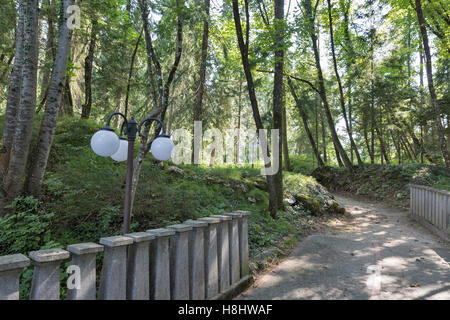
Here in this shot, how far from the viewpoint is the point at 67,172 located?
5730mm

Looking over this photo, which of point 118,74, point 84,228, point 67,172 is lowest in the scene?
point 84,228

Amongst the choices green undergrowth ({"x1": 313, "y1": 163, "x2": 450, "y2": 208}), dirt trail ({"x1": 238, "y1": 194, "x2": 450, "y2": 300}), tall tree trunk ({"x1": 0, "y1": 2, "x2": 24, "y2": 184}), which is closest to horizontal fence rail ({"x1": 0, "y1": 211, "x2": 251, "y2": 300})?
dirt trail ({"x1": 238, "y1": 194, "x2": 450, "y2": 300})

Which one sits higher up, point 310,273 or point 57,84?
point 57,84

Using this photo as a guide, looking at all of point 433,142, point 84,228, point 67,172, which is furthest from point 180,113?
point 433,142

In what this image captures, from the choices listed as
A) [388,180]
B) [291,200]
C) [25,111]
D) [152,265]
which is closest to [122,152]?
[152,265]

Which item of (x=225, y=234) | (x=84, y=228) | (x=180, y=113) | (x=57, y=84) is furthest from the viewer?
(x=180, y=113)

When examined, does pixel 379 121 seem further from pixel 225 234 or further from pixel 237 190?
→ pixel 225 234

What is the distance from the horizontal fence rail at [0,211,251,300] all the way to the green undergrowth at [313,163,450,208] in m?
10.8

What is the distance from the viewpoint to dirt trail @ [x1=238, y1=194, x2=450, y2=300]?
149 inches

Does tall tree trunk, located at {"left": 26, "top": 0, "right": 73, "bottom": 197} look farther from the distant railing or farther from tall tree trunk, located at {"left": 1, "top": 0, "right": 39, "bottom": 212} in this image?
the distant railing

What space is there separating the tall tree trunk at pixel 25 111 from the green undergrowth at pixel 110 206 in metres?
0.33

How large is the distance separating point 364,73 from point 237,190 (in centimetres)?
1222

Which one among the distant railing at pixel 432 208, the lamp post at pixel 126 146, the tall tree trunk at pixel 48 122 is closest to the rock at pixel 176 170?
the tall tree trunk at pixel 48 122

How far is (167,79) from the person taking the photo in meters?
8.07
